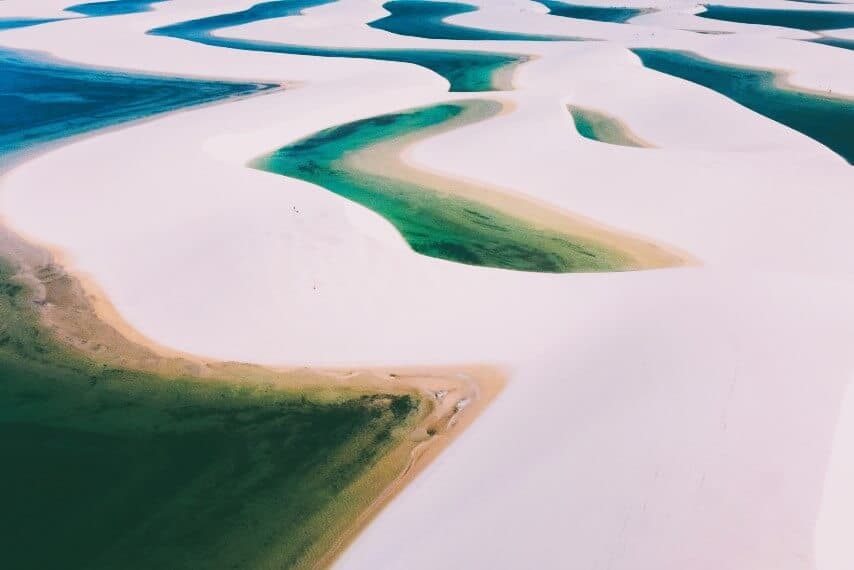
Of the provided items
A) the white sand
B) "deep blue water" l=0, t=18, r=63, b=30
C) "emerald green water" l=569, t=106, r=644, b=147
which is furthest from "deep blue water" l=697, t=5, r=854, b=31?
"deep blue water" l=0, t=18, r=63, b=30

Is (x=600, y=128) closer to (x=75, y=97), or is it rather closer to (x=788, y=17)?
(x=75, y=97)

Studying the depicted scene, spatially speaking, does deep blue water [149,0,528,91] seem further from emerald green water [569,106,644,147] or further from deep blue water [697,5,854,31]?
deep blue water [697,5,854,31]

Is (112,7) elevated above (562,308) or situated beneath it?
elevated above

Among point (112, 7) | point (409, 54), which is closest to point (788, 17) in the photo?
point (409, 54)

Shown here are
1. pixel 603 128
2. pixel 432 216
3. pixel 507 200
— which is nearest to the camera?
pixel 432 216

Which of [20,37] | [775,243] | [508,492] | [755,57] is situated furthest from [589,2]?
[508,492]

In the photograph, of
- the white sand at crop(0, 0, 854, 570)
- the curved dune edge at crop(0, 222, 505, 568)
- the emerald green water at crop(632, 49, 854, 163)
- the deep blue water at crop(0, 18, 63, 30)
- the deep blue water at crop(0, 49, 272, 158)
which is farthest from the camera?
the deep blue water at crop(0, 18, 63, 30)

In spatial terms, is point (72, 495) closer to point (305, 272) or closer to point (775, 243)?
point (305, 272)

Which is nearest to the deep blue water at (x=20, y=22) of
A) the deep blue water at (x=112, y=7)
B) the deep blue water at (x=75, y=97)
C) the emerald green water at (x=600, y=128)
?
the deep blue water at (x=112, y=7)
